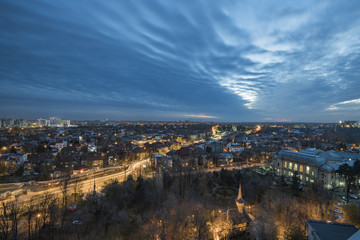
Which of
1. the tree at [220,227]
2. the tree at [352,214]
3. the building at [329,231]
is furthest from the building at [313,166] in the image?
the tree at [220,227]

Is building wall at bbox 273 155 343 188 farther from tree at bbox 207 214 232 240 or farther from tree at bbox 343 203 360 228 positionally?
tree at bbox 207 214 232 240

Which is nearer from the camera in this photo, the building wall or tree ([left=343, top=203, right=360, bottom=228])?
tree ([left=343, top=203, right=360, bottom=228])

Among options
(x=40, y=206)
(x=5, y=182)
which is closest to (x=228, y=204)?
(x=40, y=206)

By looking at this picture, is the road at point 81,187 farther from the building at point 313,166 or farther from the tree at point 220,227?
the building at point 313,166

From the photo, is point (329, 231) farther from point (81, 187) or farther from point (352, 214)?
A: point (81, 187)

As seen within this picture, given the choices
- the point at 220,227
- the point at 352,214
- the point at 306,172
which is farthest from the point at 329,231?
the point at 306,172

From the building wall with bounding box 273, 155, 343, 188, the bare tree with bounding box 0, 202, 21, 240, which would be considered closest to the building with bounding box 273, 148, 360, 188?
the building wall with bounding box 273, 155, 343, 188
